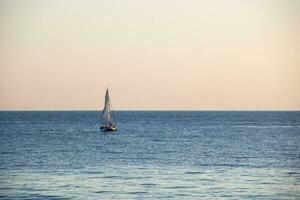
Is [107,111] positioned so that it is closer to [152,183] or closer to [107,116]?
[107,116]

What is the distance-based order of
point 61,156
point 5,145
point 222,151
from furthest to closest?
point 5,145
point 222,151
point 61,156

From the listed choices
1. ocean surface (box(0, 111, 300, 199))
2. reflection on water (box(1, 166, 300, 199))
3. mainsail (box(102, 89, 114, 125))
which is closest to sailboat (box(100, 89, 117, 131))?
mainsail (box(102, 89, 114, 125))

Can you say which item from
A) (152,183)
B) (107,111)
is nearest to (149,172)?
(152,183)

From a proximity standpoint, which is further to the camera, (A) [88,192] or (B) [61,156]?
(B) [61,156]

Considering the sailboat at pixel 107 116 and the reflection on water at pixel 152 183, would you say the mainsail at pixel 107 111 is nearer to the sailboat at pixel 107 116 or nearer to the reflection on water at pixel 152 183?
the sailboat at pixel 107 116

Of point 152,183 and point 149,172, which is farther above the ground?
point 149,172

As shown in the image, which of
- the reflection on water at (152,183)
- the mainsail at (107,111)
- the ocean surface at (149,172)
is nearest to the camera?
the reflection on water at (152,183)

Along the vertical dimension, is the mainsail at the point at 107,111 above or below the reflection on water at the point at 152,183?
above

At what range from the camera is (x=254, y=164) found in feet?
249

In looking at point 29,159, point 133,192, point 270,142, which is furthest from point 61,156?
point 270,142

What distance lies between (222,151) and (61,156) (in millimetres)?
22248

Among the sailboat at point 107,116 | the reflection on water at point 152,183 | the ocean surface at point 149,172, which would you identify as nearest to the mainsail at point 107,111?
the sailboat at point 107,116

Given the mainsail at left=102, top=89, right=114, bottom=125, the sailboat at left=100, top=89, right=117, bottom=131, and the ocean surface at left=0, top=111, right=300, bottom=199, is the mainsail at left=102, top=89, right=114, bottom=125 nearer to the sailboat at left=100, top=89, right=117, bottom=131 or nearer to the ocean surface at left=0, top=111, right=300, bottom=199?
the sailboat at left=100, top=89, right=117, bottom=131

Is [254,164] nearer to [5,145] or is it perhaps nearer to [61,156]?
[61,156]
